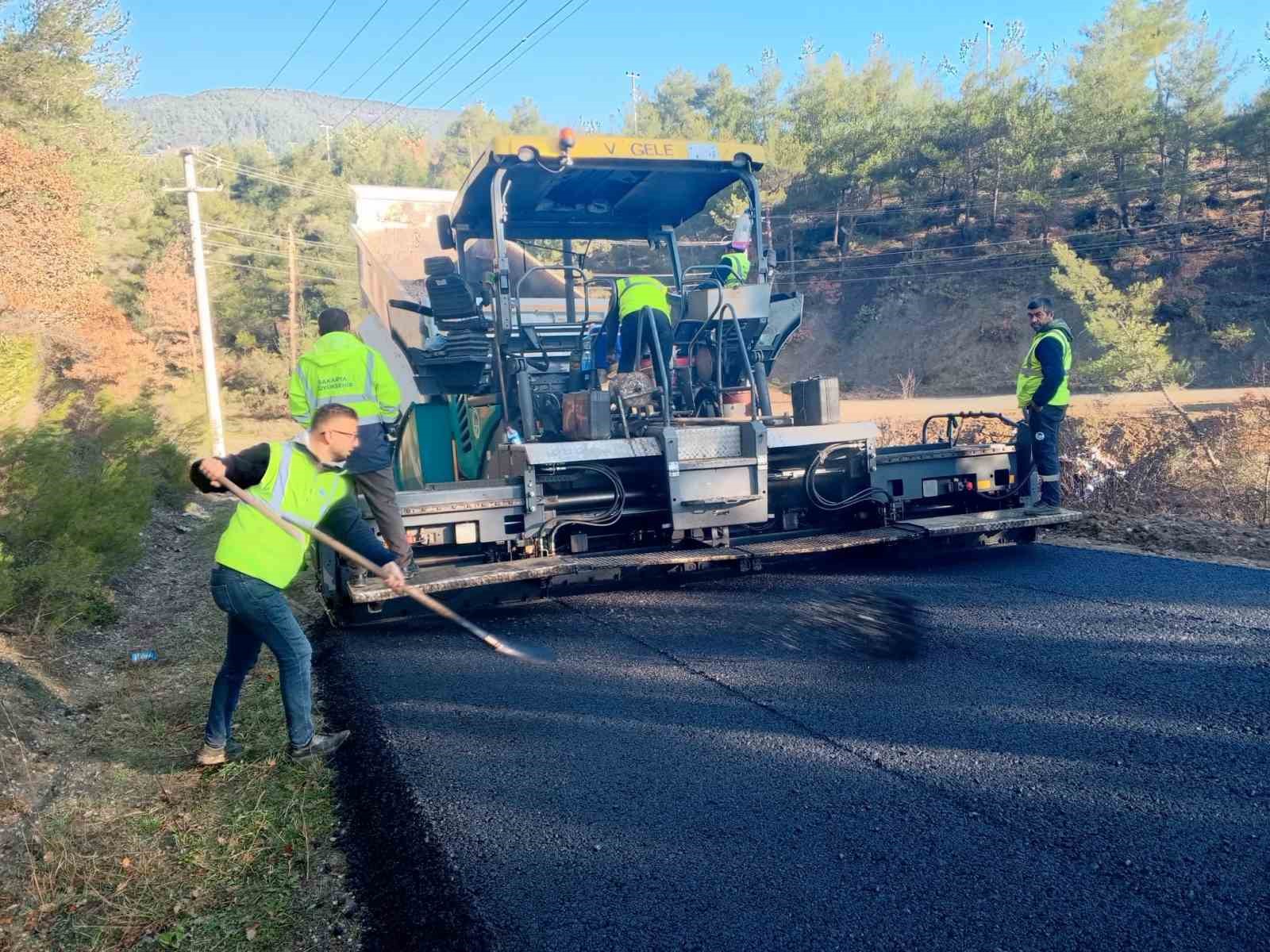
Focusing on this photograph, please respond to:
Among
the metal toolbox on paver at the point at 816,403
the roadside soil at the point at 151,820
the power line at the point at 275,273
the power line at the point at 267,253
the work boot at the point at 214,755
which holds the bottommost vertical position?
the roadside soil at the point at 151,820

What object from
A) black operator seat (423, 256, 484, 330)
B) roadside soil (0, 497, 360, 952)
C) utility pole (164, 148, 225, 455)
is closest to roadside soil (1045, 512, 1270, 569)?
black operator seat (423, 256, 484, 330)

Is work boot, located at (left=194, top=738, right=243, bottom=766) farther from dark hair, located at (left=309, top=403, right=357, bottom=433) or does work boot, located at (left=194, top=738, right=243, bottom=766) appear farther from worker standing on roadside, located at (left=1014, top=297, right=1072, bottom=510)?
worker standing on roadside, located at (left=1014, top=297, right=1072, bottom=510)

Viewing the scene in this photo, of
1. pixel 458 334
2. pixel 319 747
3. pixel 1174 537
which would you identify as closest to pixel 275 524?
pixel 319 747

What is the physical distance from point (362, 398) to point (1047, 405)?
483 cm

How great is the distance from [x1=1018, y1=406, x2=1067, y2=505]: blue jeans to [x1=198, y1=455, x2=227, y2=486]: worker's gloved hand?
18.4ft

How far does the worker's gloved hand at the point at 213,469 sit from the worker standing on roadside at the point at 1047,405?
5569 millimetres

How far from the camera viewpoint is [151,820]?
11.3ft

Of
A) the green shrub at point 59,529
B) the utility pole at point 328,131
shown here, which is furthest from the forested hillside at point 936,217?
the green shrub at point 59,529

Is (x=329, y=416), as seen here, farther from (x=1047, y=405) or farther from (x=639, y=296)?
(x=1047, y=405)

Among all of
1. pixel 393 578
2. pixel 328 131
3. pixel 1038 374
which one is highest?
pixel 328 131

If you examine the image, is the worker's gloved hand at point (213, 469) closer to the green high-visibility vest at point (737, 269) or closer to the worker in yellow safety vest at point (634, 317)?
the worker in yellow safety vest at point (634, 317)

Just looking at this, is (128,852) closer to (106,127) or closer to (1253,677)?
(1253,677)

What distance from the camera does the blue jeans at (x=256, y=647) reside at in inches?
143

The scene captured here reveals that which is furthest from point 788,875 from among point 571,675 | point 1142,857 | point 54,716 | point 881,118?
point 881,118
